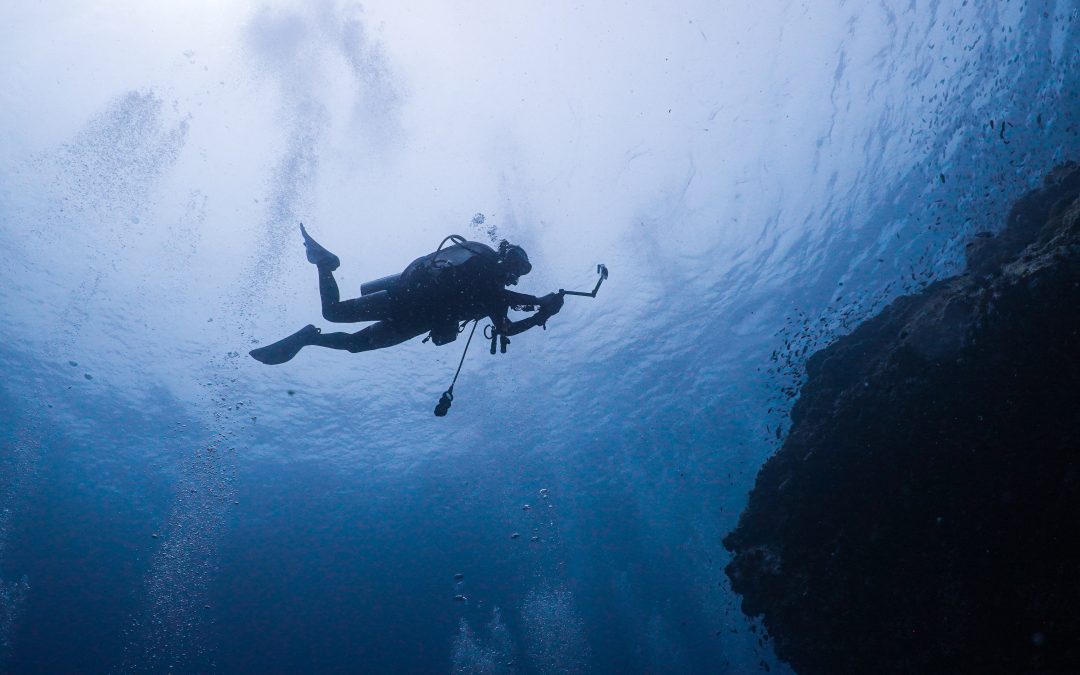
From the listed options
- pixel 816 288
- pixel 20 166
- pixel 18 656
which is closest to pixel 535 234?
pixel 816 288

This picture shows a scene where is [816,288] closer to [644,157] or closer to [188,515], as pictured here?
[644,157]

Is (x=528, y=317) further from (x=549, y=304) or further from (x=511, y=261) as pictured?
(x=511, y=261)

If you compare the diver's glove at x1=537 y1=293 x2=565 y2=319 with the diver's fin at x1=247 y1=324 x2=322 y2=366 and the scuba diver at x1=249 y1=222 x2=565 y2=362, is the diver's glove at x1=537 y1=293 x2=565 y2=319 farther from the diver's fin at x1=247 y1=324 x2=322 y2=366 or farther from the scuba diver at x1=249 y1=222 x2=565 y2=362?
the diver's fin at x1=247 y1=324 x2=322 y2=366

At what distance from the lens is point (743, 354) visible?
22.9 meters

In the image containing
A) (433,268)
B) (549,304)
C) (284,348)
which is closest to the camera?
(433,268)

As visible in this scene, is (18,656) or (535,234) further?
(18,656)

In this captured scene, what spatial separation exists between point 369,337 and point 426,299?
928 mm

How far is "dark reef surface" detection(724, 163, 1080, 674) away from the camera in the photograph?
618 cm

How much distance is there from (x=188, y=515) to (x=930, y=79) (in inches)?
2288

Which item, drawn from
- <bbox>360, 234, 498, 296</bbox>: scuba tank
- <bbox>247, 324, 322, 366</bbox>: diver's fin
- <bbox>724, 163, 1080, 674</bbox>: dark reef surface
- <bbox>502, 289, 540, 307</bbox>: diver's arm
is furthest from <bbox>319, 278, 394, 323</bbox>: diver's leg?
<bbox>724, 163, 1080, 674</bbox>: dark reef surface

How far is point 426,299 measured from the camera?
557cm

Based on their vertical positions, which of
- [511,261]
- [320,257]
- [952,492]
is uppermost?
[320,257]

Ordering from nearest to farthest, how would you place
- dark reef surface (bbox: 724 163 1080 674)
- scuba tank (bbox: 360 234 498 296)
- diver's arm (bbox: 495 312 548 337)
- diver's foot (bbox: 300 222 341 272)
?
1. scuba tank (bbox: 360 234 498 296)
2. diver's foot (bbox: 300 222 341 272)
3. diver's arm (bbox: 495 312 548 337)
4. dark reef surface (bbox: 724 163 1080 674)

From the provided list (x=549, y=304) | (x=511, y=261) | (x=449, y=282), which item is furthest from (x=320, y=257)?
(x=549, y=304)
